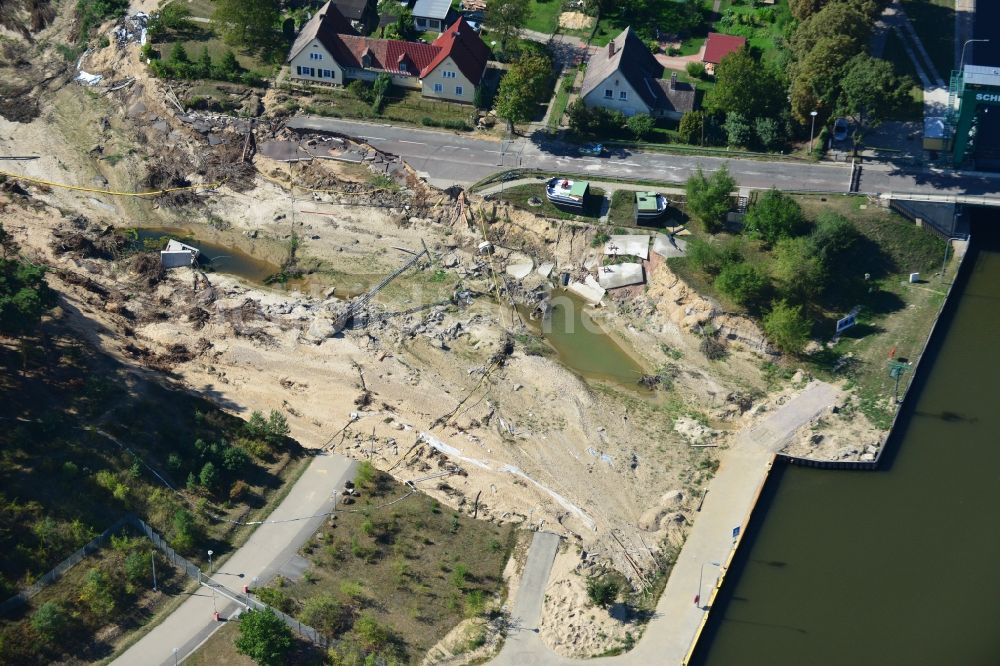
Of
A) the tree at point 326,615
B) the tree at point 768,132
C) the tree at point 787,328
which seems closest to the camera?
the tree at point 326,615

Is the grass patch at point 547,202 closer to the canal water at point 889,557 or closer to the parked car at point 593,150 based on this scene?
the parked car at point 593,150

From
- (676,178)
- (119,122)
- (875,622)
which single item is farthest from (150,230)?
(875,622)

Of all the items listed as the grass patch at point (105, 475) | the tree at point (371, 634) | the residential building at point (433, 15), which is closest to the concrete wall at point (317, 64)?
the residential building at point (433, 15)

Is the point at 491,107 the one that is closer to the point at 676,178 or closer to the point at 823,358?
the point at 676,178

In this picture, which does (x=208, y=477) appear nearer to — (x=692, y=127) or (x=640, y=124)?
(x=640, y=124)

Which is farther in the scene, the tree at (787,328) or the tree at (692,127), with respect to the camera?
the tree at (692,127)
